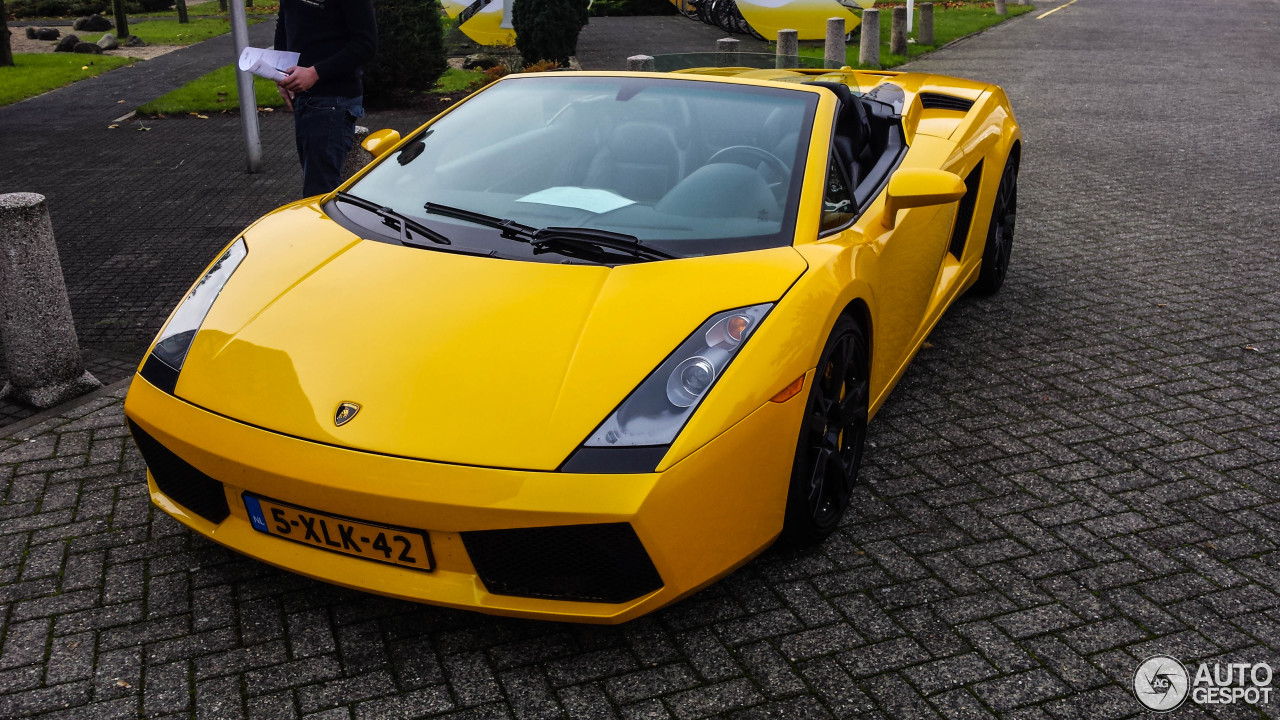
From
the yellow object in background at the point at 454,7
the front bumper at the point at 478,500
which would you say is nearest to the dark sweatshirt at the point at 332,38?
the front bumper at the point at 478,500

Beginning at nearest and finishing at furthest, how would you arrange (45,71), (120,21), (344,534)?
(344,534) < (45,71) < (120,21)

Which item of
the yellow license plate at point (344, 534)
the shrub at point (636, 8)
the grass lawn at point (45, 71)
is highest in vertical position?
the shrub at point (636, 8)

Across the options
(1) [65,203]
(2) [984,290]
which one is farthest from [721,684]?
(1) [65,203]

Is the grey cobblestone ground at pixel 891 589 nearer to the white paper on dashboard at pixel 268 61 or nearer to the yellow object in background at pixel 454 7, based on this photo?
the white paper on dashboard at pixel 268 61

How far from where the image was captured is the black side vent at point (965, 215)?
4930 mm

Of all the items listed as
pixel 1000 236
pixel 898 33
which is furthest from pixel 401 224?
pixel 898 33

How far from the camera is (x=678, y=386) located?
107 inches

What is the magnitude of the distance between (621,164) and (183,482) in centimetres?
172

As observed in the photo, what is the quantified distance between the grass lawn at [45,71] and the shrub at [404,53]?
14.8 ft

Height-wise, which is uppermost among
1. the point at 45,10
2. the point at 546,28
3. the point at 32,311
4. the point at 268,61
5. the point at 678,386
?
the point at 268,61

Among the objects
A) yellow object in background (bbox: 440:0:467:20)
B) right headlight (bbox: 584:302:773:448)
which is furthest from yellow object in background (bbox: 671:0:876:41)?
right headlight (bbox: 584:302:773:448)

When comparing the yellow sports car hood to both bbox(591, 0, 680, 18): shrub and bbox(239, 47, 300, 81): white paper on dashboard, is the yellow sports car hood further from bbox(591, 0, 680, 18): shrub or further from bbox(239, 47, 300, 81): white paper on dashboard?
Result: bbox(591, 0, 680, 18): shrub

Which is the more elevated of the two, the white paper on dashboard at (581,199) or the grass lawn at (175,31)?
the white paper on dashboard at (581,199)

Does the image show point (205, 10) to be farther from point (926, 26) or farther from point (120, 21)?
point (926, 26)
